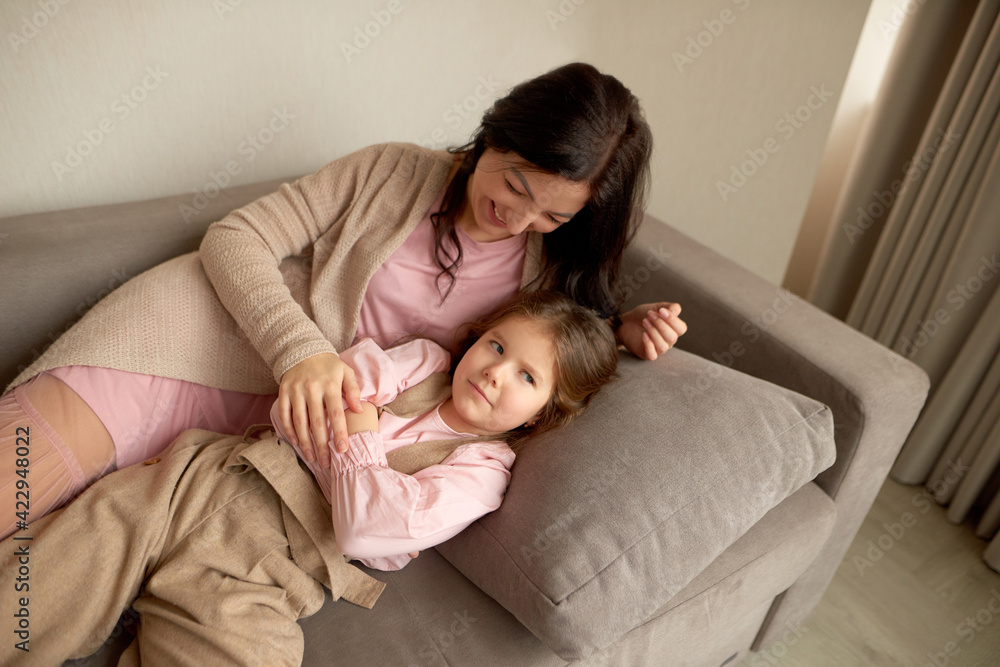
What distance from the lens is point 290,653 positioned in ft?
3.05

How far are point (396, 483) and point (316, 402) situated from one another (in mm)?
172

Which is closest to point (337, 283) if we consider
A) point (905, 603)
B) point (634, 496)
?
point (634, 496)

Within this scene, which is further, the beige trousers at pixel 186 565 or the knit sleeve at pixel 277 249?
the knit sleeve at pixel 277 249

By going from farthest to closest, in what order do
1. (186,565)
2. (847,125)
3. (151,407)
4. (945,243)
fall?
1. (847,125)
2. (945,243)
3. (151,407)
4. (186,565)

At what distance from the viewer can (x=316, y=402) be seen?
104 centimetres

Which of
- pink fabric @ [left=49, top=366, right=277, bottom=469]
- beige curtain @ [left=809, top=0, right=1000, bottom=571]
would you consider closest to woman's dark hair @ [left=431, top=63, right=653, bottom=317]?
pink fabric @ [left=49, top=366, right=277, bottom=469]

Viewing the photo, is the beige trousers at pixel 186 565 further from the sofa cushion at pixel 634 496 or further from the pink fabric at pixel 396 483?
the sofa cushion at pixel 634 496

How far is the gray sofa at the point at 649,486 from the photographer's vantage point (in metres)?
1.00

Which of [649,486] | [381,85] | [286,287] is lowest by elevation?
[649,486]

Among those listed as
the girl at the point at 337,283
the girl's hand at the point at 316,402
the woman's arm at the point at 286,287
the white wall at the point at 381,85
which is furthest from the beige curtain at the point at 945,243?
the girl's hand at the point at 316,402

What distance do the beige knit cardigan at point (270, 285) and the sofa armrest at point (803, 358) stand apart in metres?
0.38

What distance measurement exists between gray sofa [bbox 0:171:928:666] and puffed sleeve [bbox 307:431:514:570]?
0.15ft

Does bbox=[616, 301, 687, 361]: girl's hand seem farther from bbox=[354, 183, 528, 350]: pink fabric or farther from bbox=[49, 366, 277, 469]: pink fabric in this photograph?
bbox=[49, 366, 277, 469]: pink fabric

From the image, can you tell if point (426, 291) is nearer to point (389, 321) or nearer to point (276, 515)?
point (389, 321)
